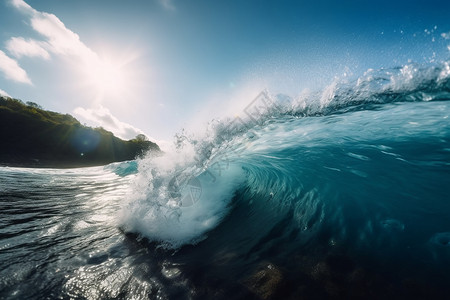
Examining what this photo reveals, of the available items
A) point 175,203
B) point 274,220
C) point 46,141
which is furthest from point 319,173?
point 46,141

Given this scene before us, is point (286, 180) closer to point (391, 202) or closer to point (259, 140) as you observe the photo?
point (391, 202)

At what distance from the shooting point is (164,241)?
11.5ft

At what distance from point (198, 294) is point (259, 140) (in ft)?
23.5

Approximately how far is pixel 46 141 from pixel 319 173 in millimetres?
42100

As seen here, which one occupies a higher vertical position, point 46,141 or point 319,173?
point 46,141

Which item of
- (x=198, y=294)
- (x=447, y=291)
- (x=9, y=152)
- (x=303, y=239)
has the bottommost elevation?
(x=447, y=291)

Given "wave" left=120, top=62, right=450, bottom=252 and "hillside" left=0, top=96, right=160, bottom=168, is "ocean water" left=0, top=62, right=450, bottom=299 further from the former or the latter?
"hillside" left=0, top=96, right=160, bottom=168

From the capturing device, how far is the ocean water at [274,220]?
2.27 metres

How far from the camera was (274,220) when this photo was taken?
3.95 m

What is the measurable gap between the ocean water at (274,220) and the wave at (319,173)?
34mm

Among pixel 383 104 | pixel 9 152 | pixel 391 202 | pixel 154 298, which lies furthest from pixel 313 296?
pixel 9 152

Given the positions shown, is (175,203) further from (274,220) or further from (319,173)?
(319,173)

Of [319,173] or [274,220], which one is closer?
[274,220]

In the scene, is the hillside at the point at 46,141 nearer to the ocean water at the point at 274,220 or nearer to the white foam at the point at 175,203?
the white foam at the point at 175,203
